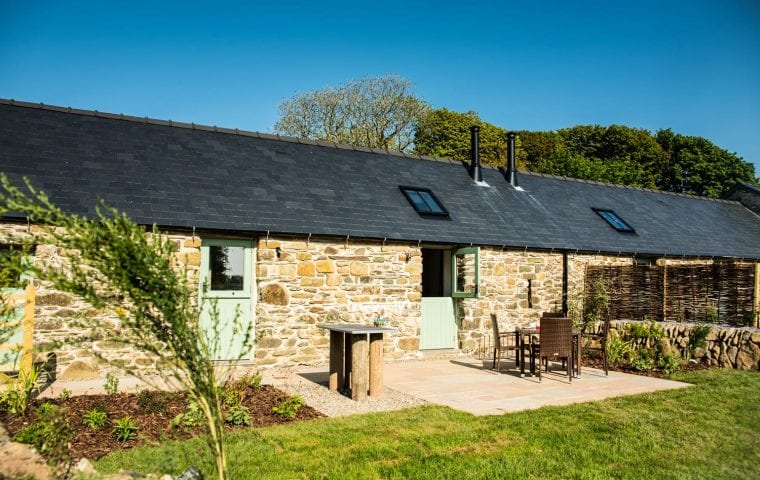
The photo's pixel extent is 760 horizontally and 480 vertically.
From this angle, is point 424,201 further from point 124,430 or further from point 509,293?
point 124,430

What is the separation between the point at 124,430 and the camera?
5375 mm

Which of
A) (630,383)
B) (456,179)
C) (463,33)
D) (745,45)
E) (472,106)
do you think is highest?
(472,106)

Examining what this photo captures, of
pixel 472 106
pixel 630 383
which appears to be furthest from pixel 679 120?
pixel 630 383

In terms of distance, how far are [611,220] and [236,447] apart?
14.1 metres

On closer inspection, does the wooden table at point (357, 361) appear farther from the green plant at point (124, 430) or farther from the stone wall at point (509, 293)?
the stone wall at point (509, 293)

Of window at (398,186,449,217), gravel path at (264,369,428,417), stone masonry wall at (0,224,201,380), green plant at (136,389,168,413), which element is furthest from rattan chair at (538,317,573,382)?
stone masonry wall at (0,224,201,380)

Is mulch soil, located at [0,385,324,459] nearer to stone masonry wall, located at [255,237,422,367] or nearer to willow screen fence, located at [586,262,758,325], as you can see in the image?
stone masonry wall, located at [255,237,422,367]

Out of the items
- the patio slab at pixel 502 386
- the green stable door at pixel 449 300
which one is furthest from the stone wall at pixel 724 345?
the green stable door at pixel 449 300

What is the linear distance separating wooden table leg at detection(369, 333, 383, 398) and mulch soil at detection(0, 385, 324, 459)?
1073 millimetres

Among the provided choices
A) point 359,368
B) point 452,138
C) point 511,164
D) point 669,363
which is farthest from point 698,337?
point 452,138

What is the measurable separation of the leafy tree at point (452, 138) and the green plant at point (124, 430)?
96.0 ft

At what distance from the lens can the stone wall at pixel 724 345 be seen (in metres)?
9.91

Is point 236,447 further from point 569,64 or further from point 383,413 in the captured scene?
point 569,64

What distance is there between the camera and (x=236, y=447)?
5113mm
